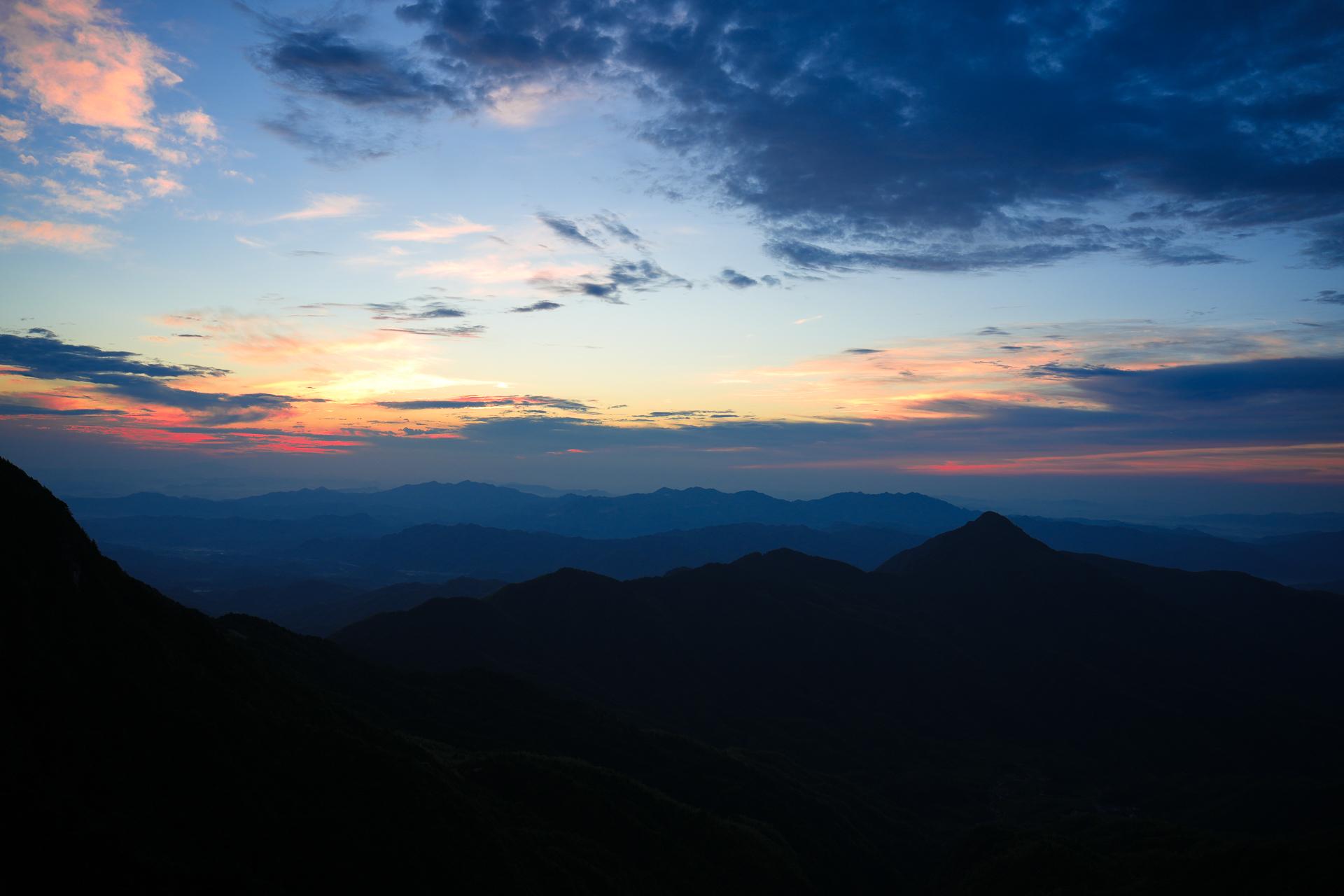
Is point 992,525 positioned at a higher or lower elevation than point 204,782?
higher

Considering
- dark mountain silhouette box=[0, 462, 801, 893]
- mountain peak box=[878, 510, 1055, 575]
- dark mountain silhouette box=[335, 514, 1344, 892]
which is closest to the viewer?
dark mountain silhouette box=[0, 462, 801, 893]

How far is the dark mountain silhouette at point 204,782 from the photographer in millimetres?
25188

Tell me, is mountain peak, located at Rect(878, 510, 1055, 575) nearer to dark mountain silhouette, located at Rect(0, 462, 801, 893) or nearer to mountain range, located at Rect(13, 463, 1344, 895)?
mountain range, located at Rect(13, 463, 1344, 895)

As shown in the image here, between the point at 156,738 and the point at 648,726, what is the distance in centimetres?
6824

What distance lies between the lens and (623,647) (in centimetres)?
12488

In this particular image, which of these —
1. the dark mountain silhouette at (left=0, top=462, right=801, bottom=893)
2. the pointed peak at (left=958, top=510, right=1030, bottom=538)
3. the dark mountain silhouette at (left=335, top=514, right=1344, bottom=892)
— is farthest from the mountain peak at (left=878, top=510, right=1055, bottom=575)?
the dark mountain silhouette at (left=0, top=462, right=801, bottom=893)

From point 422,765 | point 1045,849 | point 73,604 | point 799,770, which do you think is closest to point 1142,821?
point 1045,849

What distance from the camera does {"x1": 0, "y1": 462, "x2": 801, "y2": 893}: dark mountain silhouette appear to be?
2519cm

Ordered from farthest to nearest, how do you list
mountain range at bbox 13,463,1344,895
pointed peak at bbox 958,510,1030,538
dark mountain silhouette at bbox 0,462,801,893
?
1. pointed peak at bbox 958,510,1030,538
2. mountain range at bbox 13,463,1344,895
3. dark mountain silhouette at bbox 0,462,801,893

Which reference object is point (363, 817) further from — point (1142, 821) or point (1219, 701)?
point (1219, 701)

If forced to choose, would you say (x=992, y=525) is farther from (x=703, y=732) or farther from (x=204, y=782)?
(x=204, y=782)

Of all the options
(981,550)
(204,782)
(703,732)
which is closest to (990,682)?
(703,732)

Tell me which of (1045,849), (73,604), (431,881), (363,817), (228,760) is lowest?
(1045,849)

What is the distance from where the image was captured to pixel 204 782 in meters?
29.5
